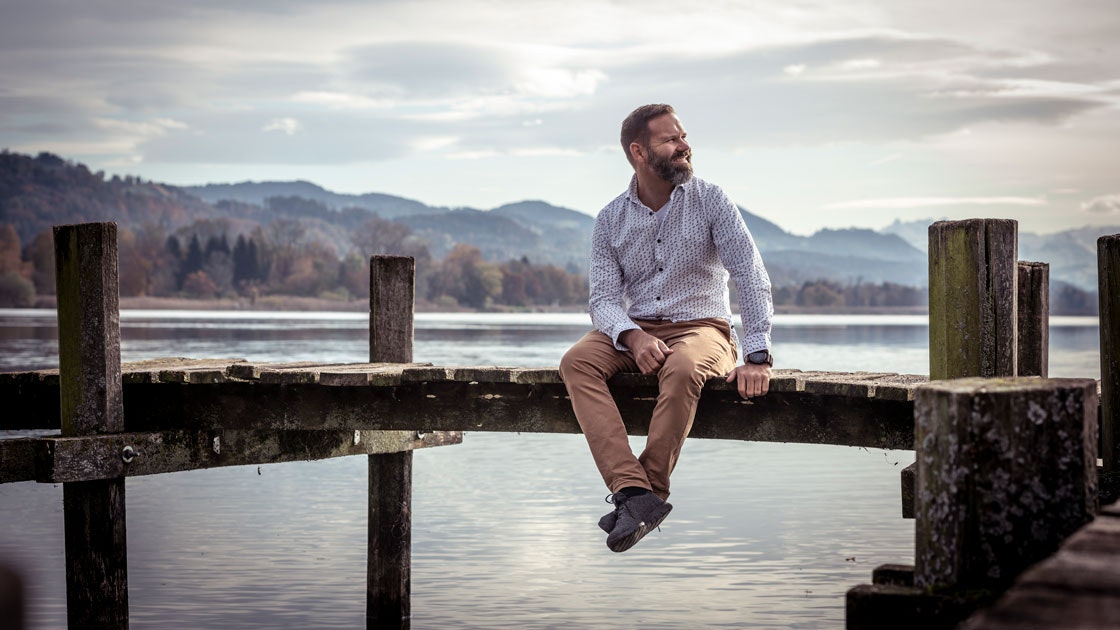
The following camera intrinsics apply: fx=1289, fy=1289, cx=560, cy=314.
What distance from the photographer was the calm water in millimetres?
11195

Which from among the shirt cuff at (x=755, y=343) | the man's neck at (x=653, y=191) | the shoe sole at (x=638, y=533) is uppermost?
the man's neck at (x=653, y=191)

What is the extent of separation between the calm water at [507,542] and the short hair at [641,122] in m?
5.08

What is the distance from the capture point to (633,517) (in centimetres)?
519

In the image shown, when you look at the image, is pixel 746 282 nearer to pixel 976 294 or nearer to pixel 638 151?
pixel 638 151

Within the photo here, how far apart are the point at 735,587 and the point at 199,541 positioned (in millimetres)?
6770

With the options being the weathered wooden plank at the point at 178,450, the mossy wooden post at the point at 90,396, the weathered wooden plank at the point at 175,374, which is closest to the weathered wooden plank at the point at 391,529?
the weathered wooden plank at the point at 178,450

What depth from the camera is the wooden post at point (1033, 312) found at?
709 centimetres

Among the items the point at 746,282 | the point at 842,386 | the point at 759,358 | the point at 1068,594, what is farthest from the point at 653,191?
the point at 1068,594

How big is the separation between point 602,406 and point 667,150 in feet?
4.10

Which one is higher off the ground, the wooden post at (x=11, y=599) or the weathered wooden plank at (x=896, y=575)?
the wooden post at (x=11, y=599)

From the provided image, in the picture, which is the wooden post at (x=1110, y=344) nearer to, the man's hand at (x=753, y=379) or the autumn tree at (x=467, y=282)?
the man's hand at (x=753, y=379)

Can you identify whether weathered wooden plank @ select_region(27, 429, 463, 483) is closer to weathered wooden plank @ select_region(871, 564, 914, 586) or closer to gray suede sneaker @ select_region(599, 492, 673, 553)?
gray suede sneaker @ select_region(599, 492, 673, 553)

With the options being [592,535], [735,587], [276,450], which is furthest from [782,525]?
[276,450]

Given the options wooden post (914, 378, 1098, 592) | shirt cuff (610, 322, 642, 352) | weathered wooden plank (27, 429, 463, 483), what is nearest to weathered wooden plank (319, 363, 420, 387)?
weathered wooden plank (27, 429, 463, 483)
